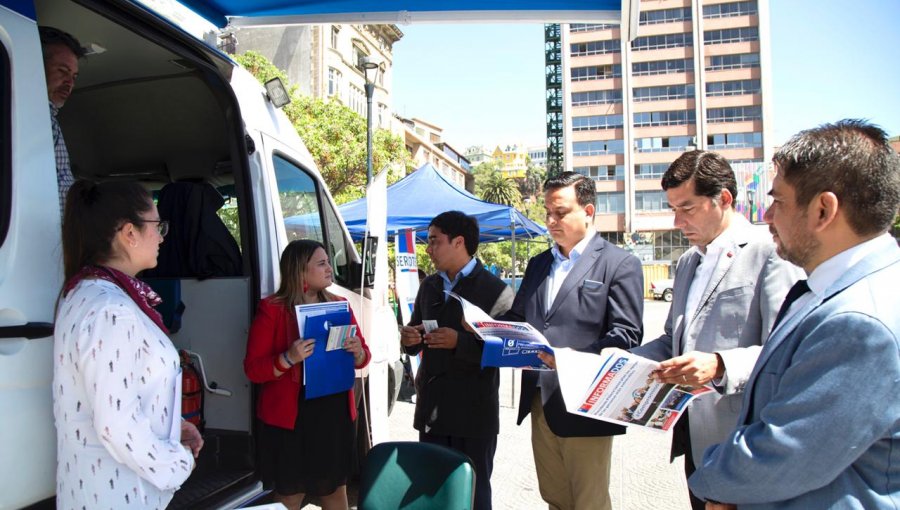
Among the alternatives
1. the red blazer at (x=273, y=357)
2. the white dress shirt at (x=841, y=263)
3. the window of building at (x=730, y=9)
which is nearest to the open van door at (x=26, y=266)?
the red blazer at (x=273, y=357)

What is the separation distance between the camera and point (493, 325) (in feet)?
8.45

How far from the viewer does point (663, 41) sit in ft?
223

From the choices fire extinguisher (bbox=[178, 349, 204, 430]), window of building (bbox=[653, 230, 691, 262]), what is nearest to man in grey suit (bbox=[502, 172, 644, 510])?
fire extinguisher (bbox=[178, 349, 204, 430])

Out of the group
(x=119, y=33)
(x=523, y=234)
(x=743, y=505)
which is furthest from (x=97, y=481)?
(x=523, y=234)

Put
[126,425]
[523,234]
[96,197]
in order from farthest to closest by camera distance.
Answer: [523,234] < [96,197] < [126,425]

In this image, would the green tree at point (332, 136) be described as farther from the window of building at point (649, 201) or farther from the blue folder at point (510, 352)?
the window of building at point (649, 201)

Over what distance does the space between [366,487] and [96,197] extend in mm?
1467

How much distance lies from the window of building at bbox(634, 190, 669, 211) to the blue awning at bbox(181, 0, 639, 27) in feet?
218

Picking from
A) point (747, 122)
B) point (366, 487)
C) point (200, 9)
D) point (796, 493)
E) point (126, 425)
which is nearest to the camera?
point (796, 493)


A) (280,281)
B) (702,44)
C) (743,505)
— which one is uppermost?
(702,44)

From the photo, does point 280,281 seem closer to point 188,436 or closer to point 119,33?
point 188,436

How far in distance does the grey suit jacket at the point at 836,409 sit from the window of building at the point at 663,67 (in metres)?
73.0

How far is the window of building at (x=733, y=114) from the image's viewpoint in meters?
65.8

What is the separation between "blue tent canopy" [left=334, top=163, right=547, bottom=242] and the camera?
985 centimetres
